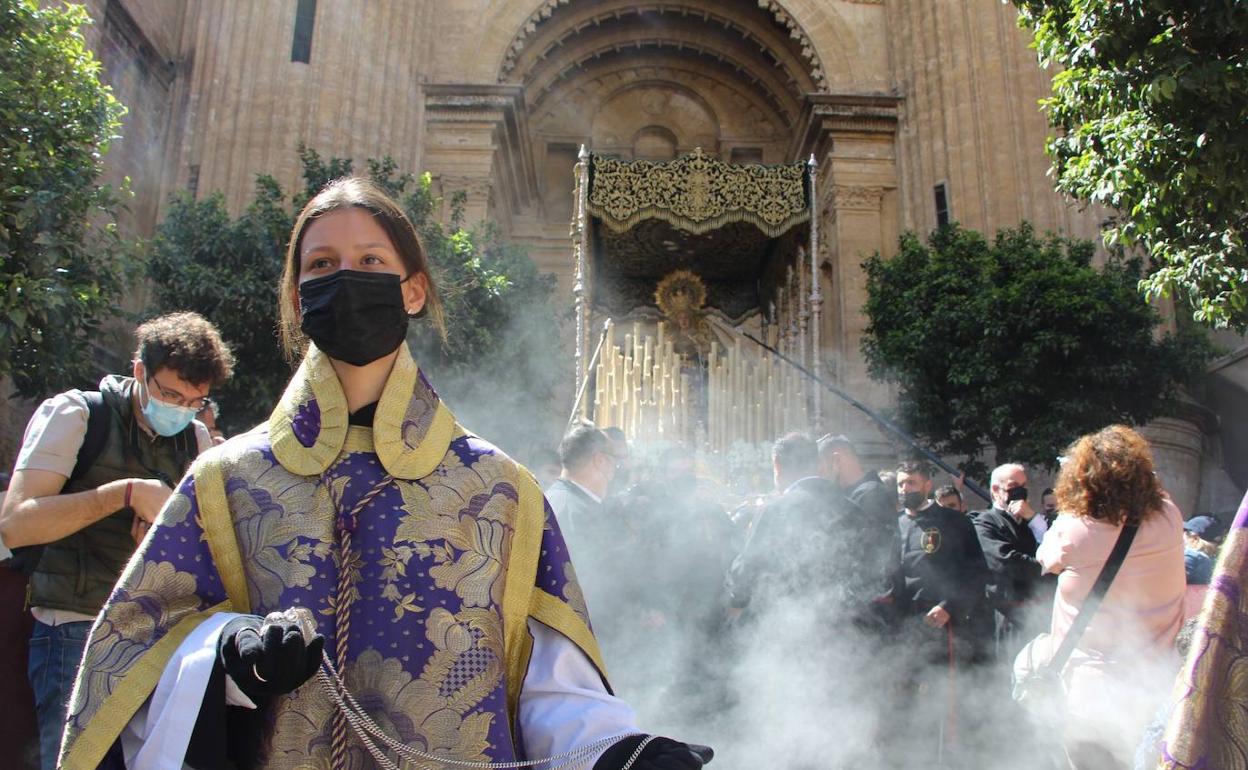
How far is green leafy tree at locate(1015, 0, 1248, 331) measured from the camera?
20.9 feet

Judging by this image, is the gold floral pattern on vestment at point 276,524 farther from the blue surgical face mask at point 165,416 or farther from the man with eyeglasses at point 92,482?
the blue surgical face mask at point 165,416

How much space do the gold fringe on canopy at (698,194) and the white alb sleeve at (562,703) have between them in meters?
11.9

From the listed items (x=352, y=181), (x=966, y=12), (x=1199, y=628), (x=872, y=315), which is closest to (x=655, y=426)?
(x=872, y=315)

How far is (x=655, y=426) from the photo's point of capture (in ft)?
32.2

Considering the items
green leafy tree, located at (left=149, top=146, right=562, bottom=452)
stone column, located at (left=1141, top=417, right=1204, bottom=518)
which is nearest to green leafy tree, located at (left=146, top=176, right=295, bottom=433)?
green leafy tree, located at (left=149, top=146, right=562, bottom=452)

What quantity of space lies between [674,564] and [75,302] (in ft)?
Result: 17.8

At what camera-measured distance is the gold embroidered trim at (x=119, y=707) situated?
4.63 feet

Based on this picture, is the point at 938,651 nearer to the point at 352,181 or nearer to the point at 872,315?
the point at 352,181

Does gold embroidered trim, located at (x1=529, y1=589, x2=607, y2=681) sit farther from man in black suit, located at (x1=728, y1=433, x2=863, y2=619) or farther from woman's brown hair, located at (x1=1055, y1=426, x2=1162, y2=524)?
man in black suit, located at (x1=728, y1=433, x2=863, y2=619)

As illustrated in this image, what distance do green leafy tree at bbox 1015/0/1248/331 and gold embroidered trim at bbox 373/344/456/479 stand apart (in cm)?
601

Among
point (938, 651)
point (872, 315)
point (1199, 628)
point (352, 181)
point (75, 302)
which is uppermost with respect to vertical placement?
point (872, 315)

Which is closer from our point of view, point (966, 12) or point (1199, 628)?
point (1199, 628)

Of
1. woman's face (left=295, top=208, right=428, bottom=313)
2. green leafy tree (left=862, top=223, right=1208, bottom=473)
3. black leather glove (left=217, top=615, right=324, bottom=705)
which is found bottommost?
black leather glove (left=217, top=615, right=324, bottom=705)

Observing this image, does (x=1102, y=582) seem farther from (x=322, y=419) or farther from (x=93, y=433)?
(x=93, y=433)
